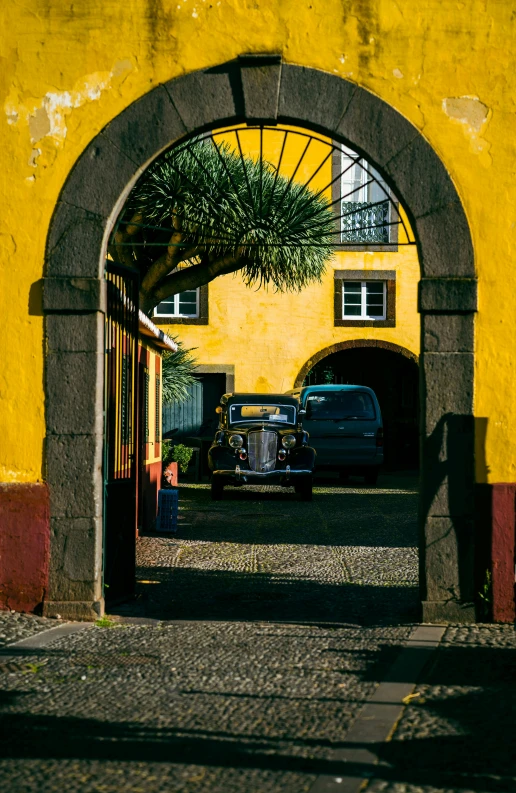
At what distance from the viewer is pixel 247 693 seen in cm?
554

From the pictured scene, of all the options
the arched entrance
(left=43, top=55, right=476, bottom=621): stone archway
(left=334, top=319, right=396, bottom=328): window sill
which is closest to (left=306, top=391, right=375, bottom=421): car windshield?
(left=334, top=319, right=396, bottom=328): window sill

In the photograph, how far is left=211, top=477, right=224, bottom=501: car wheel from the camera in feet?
58.1

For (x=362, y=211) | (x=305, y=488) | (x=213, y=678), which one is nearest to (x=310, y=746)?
(x=213, y=678)

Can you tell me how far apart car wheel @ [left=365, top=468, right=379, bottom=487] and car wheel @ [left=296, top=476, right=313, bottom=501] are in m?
3.78

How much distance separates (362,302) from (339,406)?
586 cm

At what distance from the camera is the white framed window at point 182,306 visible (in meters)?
26.1

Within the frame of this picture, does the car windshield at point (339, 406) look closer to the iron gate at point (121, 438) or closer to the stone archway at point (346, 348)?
the stone archway at point (346, 348)

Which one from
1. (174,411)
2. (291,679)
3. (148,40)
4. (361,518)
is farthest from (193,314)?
(291,679)

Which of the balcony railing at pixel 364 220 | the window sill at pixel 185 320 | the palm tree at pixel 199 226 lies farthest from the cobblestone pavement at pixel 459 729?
the window sill at pixel 185 320

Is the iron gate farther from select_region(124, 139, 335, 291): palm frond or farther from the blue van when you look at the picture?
the blue van

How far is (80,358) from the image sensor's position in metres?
7.51

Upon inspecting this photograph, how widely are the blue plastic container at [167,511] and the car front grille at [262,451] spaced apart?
14.7ft

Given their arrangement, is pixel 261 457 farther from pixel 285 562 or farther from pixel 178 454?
pixel 285 562

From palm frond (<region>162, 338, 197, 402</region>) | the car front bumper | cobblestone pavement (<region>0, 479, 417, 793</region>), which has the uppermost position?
palm frond (<region>162, 338, 197, 402</region>)
